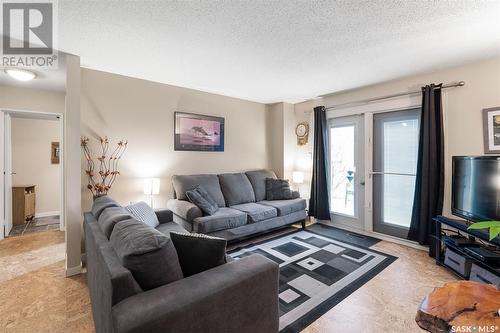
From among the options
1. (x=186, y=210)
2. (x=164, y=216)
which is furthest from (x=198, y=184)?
(x=164, y=216)

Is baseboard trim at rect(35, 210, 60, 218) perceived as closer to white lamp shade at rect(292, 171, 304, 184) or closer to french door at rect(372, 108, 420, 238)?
white lamp shade at rect(292, 171, 304, 184)

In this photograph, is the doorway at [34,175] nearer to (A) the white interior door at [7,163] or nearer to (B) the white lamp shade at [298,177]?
(A) the white interior door at [7,163]

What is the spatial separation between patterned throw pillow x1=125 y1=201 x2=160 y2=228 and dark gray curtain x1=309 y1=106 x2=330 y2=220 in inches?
112

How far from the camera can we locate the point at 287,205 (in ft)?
12.4

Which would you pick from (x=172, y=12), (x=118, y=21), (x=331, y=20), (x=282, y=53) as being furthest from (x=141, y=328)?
(x=282, y=53)

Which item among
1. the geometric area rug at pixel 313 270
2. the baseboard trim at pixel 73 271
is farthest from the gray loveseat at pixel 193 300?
the baseboard trim at pixel 73 271

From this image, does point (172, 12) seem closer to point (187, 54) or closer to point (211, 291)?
point (187, 54)

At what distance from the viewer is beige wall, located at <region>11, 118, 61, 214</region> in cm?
461

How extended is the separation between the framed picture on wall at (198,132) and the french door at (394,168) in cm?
264

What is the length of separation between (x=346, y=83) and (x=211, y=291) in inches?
138

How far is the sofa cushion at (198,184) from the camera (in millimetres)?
3445

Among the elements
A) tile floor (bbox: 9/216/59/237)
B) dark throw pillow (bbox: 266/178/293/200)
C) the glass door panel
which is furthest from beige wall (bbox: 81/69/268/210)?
tile floor (bbox: 9/216/59/237)

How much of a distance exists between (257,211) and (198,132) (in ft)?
5.56

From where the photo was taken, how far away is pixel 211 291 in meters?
1.17
